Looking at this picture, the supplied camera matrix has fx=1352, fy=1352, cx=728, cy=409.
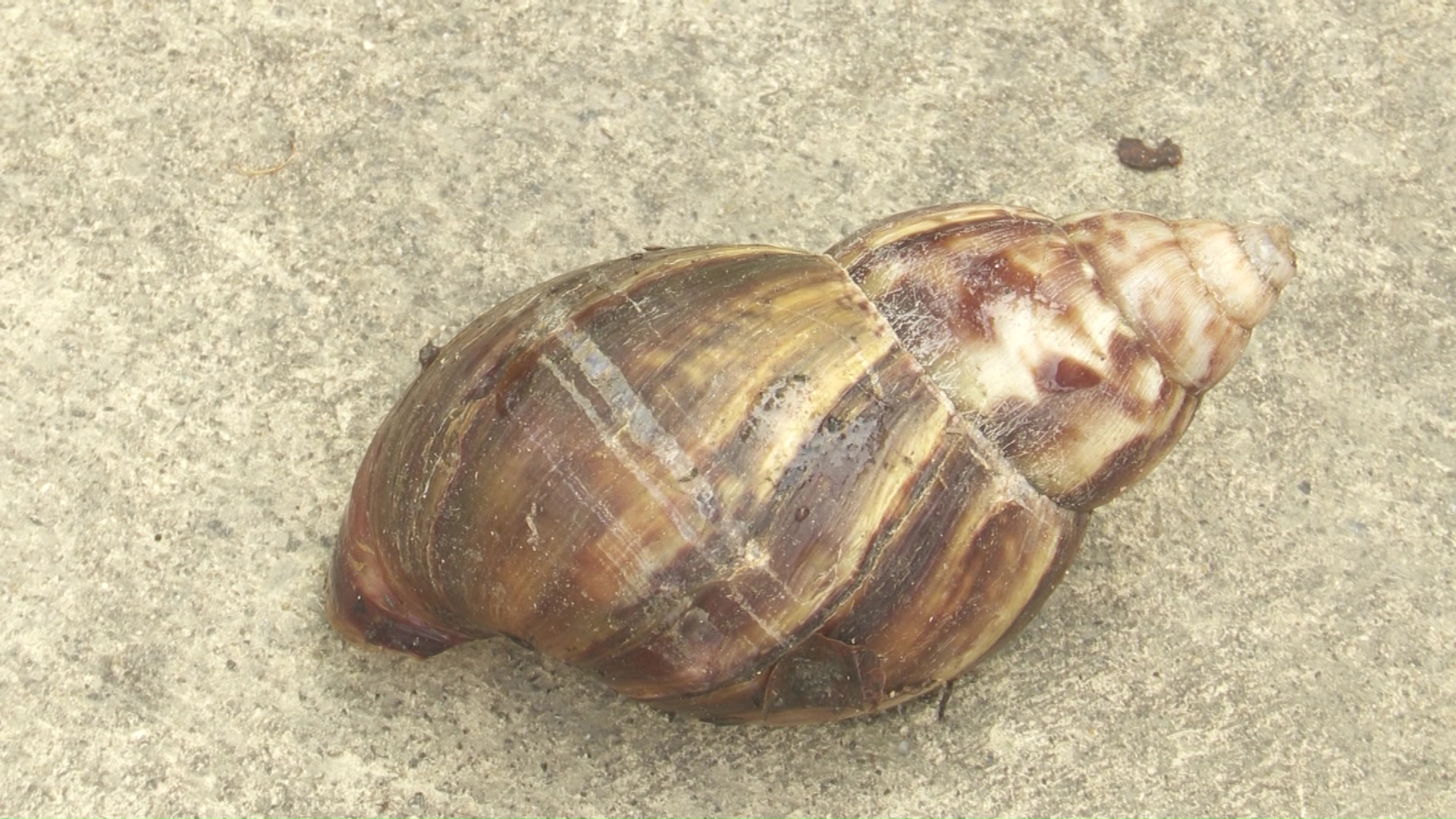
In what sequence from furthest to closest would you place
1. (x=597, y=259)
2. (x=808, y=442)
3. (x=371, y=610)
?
1. (x=597, y=259)
2. (x=371, y=610)
3. (x=808, y=442)

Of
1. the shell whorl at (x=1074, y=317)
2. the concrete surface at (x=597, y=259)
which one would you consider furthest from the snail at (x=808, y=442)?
the concrete surface at (x=597, y=259)

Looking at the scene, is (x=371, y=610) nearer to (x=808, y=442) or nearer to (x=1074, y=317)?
(x=808, y=442)

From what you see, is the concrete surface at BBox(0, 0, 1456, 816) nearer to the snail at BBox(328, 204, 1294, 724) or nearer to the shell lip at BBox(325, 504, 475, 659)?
the shell lip at BBox(325, 504, 475, 659)

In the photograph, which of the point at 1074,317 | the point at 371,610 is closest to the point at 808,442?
the point at 1074,317

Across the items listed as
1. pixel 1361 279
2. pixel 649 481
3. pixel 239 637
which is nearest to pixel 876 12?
pixel 1361 279

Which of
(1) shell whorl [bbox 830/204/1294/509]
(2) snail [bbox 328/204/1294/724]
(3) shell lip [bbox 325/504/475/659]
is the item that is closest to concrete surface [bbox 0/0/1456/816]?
(3) shell lip [bbox 325/504/475/659]

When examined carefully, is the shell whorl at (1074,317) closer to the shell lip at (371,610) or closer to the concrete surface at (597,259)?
the concrete surface at (597,259)

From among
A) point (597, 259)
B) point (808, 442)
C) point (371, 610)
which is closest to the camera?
point (808, 442)
